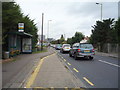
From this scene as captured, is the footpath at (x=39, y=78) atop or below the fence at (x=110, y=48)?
below

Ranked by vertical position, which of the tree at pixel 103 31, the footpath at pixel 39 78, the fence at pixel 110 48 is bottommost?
the footpath at pixel 39 78

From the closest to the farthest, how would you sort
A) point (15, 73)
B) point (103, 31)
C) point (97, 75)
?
point (97, 75), point (15, 73), point (103, 31)

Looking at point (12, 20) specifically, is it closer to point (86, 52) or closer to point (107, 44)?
point (86, 52)

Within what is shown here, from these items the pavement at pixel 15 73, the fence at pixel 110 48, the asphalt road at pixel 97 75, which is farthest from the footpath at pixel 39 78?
the fence at pixel 110 48

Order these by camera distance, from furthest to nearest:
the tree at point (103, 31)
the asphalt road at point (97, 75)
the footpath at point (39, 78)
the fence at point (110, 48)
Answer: the tree at point (103, 31) < the fence at point (110, 48) < the asphalt road at point (97, 75) < the footpath at point (39, 78)

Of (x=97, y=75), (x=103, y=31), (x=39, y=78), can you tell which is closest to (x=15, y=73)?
(x=39, y=78)

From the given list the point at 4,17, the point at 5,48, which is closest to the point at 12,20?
the point at 4,17

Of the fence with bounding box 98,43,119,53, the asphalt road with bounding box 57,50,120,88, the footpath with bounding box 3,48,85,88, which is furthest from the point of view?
the fence with bounding box 98,43,119,53

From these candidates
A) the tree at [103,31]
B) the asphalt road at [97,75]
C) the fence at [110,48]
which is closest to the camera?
the asphalt road at [97,75]

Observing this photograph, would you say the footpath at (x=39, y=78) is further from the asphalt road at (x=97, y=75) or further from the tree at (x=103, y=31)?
the tree at (x=103, y=31)

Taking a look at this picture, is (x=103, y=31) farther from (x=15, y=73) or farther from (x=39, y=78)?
(x=39, y=78)

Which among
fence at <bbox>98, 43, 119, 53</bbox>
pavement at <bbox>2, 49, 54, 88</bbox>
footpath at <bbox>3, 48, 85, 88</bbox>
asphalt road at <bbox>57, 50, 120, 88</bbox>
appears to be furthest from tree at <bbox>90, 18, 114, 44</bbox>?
footpath at <bbox>3, 48, 85, 88</bbox>

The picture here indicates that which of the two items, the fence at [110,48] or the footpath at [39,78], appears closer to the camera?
the footpath at [39,78]

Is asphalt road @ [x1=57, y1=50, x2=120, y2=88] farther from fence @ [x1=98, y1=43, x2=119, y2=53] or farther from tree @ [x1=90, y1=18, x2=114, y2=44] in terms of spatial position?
tree @ [x1=90, y1=18, x2=114, y2=44]
